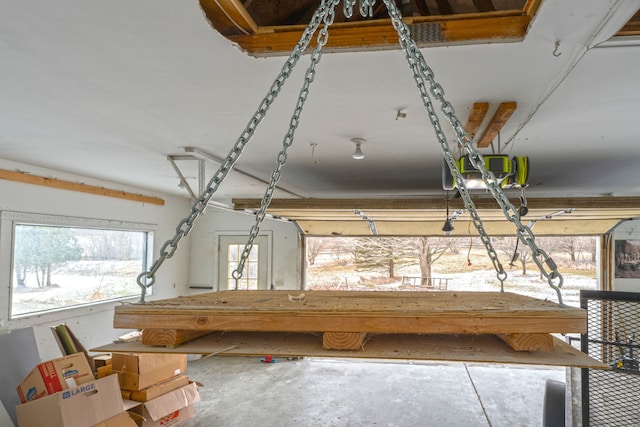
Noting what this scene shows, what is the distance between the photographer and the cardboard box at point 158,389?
377 cm

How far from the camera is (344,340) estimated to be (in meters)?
1.18

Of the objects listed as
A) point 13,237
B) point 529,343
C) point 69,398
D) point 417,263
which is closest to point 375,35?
point 529,343

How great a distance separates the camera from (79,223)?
4.98 meters

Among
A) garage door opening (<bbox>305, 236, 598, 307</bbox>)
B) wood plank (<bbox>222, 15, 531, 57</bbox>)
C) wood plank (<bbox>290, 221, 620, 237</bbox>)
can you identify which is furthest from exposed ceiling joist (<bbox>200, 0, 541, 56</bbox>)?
garage door opening (<bbox>305, 236, 598, 307</bbox>)

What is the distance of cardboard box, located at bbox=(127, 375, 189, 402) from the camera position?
12.4 ft

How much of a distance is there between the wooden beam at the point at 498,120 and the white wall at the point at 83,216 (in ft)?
15.2

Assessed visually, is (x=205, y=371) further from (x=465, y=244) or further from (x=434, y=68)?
(x=465, y=244)

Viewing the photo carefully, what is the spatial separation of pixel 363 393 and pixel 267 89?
411cm

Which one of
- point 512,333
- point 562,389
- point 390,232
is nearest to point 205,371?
point 390,232

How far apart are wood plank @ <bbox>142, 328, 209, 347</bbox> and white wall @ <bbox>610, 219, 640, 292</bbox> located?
6.45 metres

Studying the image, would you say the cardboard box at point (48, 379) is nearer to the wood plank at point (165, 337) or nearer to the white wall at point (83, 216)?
the white wall at point (83, 216)

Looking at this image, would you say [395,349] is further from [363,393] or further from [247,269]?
[247,269]

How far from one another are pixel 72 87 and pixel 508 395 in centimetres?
542

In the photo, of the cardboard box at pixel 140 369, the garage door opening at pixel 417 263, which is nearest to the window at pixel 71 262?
the cardboard box at pixel 140 369
